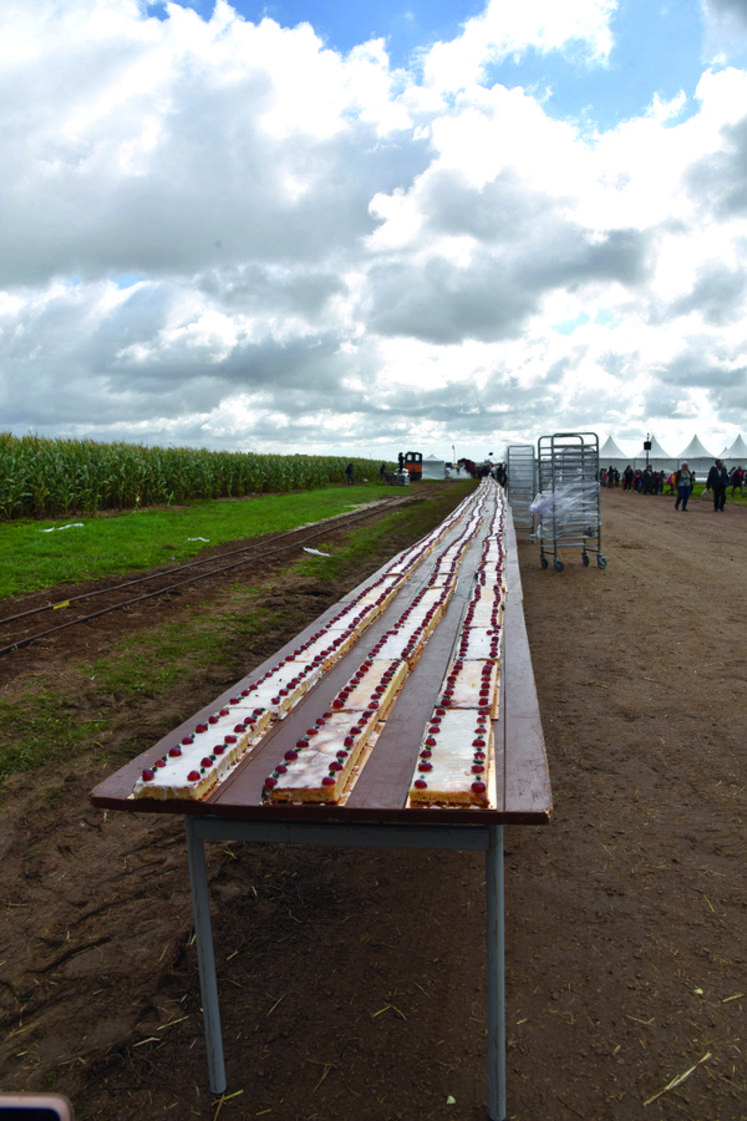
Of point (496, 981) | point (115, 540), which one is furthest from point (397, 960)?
point (115, 540)

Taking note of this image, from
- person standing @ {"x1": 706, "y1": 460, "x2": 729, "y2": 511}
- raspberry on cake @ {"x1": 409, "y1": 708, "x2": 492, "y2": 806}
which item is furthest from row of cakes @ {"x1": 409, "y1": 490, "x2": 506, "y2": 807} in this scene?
person standing @ {"x1": 706, "y1": 460, "x2": 729, "y2": 511}

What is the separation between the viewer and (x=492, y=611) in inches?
167

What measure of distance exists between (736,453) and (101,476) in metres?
44.8

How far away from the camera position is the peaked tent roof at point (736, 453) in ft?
158

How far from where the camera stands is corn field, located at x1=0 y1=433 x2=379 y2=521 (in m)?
16.8

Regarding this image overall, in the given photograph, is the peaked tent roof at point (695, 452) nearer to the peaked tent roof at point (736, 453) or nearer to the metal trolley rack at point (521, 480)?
the peaked tent roof at point (736, 453)

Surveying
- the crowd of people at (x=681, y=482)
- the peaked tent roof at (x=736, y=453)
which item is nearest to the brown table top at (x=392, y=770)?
the crowd of people at (x=681, y=482)

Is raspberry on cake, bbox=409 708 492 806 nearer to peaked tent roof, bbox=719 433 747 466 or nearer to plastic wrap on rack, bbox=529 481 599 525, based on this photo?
plastic wrap on rack, bbox=529 481 599 525

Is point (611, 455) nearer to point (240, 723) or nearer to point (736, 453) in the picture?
point (736, 453)

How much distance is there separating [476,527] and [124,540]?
6709mm

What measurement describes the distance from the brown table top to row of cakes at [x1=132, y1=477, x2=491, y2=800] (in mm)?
31

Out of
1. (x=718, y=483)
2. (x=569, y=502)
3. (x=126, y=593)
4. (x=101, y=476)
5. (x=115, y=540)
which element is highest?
(x=101, y=476)

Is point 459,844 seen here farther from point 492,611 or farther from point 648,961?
point 492,611

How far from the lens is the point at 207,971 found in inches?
78.7
